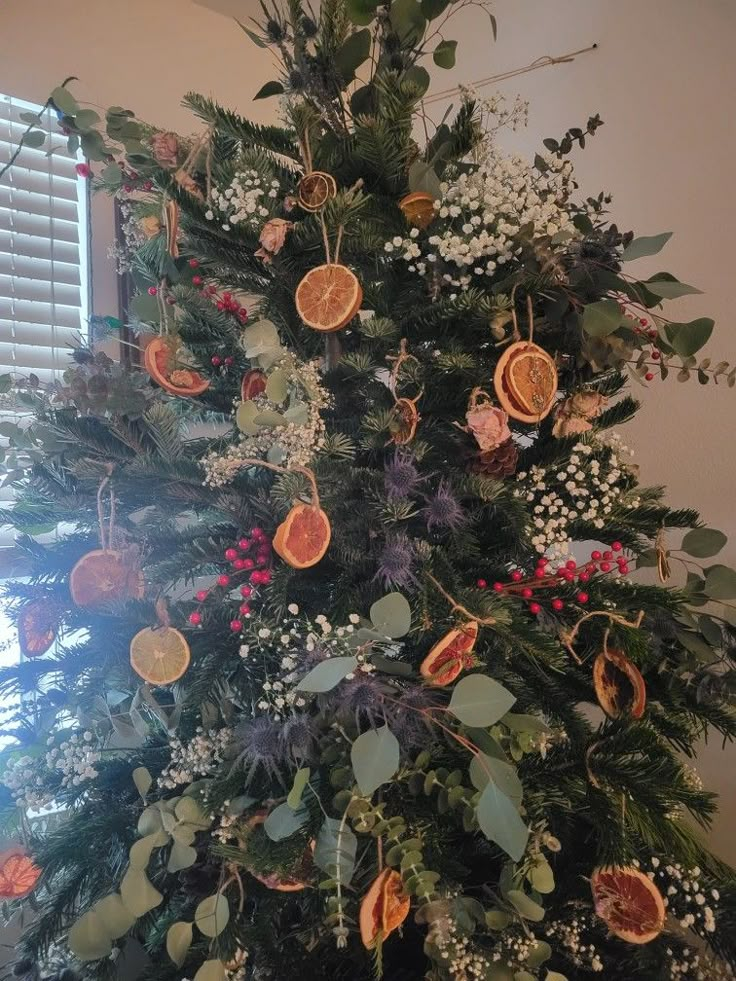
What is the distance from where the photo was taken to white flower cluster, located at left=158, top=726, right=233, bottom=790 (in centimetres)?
61

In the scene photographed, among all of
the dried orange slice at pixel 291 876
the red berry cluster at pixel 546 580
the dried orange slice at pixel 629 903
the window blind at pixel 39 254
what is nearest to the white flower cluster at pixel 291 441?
the red berry cluster at pixel 546 580

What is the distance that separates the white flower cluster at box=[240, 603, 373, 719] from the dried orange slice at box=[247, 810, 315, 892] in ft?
0.33

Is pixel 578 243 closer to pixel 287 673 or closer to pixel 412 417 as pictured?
pixel 412 417

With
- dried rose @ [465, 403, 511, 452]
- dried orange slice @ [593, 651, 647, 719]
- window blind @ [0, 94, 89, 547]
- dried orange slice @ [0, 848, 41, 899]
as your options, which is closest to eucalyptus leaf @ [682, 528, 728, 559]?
dried orange slice @ [593, 651, 647, 719]

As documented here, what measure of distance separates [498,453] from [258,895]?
49cm

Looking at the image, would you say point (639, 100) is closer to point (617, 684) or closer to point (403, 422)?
point (403, 422)

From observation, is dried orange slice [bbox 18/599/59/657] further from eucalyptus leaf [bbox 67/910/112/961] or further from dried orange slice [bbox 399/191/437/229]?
dried orange slice [bbox 399/191/437/229]

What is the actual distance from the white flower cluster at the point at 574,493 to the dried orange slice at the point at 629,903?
28 cm

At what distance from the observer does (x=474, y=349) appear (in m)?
0.65

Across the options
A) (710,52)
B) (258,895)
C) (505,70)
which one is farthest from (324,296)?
(505,70)

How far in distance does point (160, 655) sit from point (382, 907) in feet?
0.92

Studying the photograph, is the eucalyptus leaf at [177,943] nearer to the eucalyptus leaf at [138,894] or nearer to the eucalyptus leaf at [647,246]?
the eucalyptus leaf at [138,894]

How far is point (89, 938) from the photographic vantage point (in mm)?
536

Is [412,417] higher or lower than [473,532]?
higher
